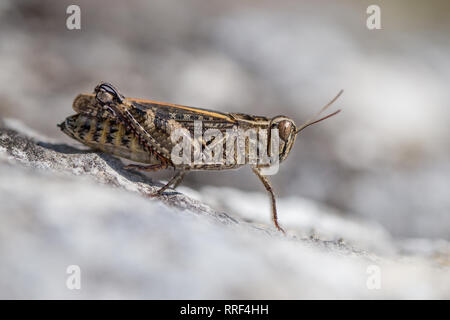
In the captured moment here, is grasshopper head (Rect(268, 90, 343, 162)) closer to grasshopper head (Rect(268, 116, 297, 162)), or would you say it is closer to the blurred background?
grasshopper head (Rect(268, 116, 297, 162))

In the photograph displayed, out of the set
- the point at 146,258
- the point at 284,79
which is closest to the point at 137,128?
the point at 146,258

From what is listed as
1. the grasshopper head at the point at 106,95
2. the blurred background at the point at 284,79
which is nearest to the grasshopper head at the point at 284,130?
the grasshopper head at the point at 106,95

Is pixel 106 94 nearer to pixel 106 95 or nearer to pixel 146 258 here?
pixel 106 95

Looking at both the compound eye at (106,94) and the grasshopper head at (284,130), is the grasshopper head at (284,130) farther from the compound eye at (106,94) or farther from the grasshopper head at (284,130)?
the compound eye at (106,94)
